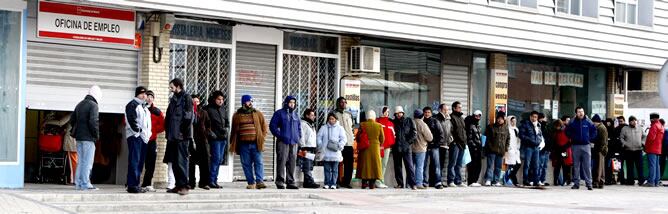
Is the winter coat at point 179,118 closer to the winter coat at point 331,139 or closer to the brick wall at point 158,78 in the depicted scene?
the brick wall at point 158,78

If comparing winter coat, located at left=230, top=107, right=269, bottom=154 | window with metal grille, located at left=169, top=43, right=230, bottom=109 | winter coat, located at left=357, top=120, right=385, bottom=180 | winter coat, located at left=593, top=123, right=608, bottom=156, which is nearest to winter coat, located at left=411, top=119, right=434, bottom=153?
winter coat, located at left=357, top=120, right=385, bottom=180

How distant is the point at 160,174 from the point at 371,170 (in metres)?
3.88

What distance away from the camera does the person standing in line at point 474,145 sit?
2614cm

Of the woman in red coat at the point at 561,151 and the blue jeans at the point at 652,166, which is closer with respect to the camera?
the woman in red coat at the point at 561,151

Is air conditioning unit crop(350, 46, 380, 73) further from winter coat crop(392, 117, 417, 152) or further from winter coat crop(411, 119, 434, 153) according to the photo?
winter coat crop(411, 119, 434, 153)

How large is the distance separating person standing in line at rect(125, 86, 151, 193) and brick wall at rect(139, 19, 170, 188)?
1.99 m

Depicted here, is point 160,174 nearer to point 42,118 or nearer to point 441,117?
point 42,118

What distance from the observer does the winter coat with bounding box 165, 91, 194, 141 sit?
63.4 ft

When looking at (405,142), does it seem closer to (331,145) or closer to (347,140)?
(347,140)

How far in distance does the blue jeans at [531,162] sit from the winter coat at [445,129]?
2.56m

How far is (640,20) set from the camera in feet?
104

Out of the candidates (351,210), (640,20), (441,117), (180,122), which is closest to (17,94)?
(180,122)

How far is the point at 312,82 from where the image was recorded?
25.1 m

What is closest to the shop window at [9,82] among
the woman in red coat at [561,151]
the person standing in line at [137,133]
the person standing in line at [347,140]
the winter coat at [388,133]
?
the person standing in line at [137,133]
